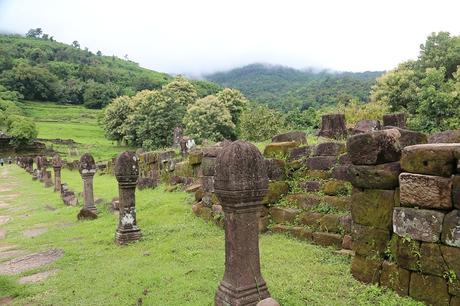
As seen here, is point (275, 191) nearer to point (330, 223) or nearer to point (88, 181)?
point (330, 223)

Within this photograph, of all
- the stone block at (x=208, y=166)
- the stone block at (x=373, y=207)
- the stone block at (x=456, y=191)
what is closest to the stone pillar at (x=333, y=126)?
the stone block at (x=208, y=166)

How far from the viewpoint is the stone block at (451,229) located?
4457mm

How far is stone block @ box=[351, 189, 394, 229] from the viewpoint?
537 cm

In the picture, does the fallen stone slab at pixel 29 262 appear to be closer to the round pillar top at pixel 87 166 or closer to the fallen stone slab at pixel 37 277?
the fallen stone slab at pixel 37 277

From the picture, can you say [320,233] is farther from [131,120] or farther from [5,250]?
[131,120]

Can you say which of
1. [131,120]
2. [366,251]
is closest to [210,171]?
[366,251]

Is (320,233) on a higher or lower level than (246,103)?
lower

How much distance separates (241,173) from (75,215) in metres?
10.4

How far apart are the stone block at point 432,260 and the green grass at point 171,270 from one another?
434 mm

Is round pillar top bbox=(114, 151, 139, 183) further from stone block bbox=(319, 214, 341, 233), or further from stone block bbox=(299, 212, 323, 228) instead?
stone block bbox=(319, 214, 341, 233)

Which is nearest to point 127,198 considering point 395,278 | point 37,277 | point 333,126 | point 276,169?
point 37,277

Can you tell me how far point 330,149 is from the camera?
9023mm

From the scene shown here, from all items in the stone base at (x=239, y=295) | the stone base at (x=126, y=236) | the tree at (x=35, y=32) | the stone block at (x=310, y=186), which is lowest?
the stone base at (x=126, y=236)

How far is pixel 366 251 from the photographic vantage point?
5578 millimetres
